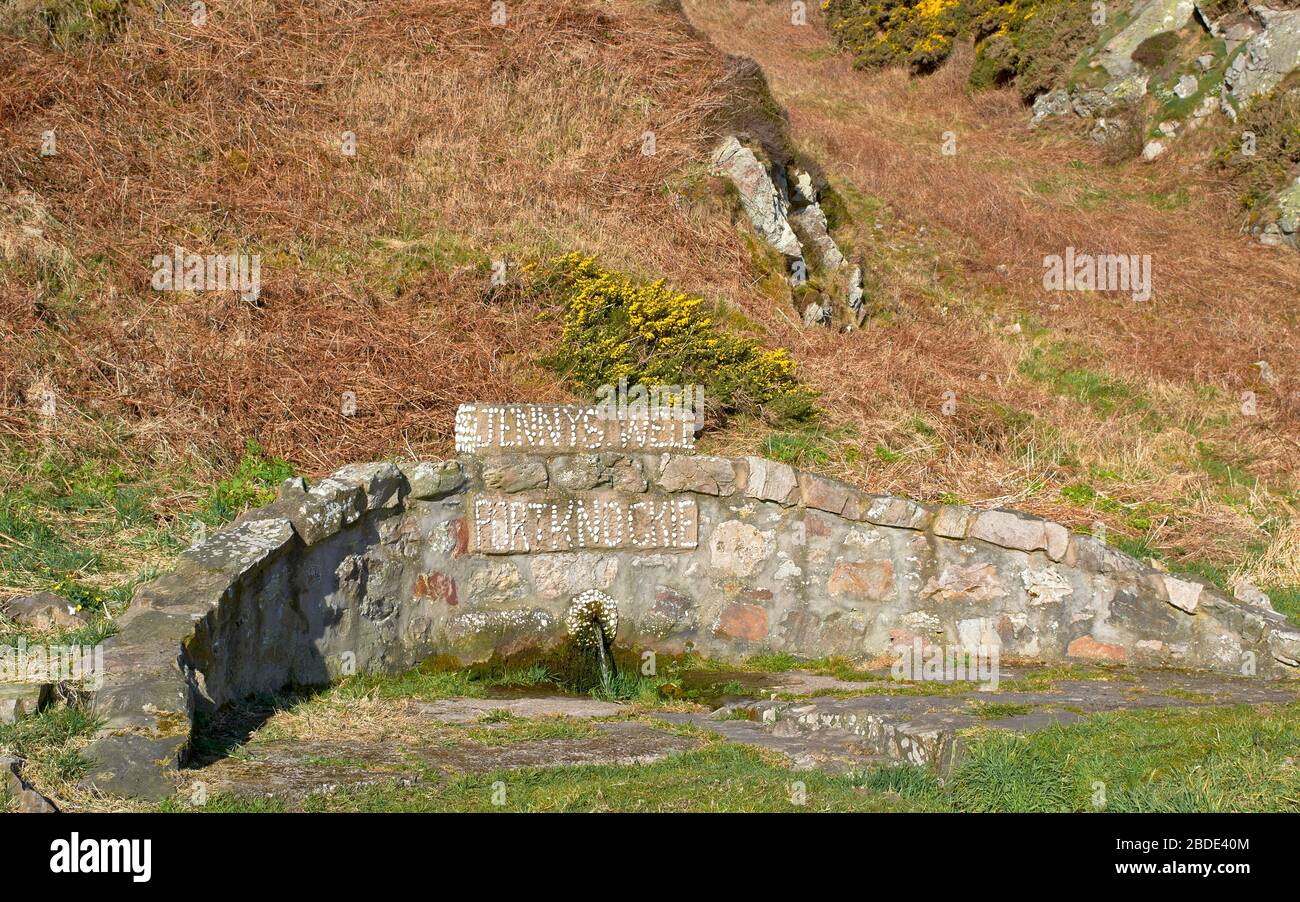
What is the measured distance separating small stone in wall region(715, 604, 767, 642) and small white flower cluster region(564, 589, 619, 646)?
73 cm

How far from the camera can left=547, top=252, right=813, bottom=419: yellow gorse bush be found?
Result: 9.59 meters

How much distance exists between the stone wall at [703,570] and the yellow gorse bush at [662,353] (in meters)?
1.83

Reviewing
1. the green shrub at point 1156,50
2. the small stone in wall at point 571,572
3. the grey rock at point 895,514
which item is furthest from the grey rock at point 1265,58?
the small stone in wall at point 571,572

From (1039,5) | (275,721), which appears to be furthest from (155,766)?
(1039,5)

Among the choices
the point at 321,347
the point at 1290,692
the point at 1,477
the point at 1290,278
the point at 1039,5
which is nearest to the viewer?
the point at 1290,692

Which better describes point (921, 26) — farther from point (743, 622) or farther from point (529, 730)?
point (529, 730)

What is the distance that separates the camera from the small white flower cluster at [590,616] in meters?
7.68

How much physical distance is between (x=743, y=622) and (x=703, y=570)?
1.46 ft

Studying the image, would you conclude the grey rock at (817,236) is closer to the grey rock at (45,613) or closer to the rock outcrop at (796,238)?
the rock outcrop at (796,238)

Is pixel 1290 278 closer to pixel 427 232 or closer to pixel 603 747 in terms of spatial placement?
pixel 427 232

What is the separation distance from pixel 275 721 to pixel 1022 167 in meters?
18.2

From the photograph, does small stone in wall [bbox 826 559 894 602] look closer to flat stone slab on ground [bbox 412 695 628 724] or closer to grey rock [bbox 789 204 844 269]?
flat stone slab on ground [bbox 412 695 628 724]

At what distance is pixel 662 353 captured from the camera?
385 inches

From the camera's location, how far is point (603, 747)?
553 cm
